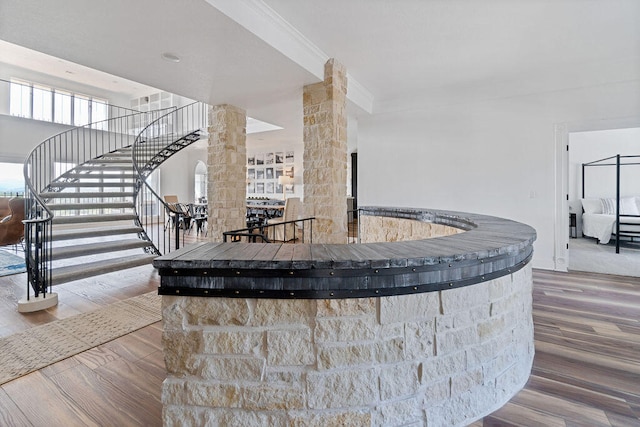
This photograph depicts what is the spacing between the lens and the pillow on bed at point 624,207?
591cm

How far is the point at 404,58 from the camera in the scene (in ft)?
11.9

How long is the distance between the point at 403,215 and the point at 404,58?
1979 millimetres

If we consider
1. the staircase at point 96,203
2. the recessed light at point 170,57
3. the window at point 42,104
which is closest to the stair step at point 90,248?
the staircase at point 96,203

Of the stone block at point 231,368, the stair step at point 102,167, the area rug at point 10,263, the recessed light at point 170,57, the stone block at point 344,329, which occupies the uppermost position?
the recessed light at point 170,57

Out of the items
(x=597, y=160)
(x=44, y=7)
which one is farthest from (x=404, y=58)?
(x=597, y=160)

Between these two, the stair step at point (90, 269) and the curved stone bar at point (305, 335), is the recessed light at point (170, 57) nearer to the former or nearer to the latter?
the stair step at point (90, 269)

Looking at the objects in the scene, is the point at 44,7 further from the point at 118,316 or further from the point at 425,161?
the point at 425,161

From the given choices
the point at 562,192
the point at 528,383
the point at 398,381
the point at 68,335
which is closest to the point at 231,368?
the point at 398,381

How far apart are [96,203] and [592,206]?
9.25 m

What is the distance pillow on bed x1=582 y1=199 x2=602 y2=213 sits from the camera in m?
6.16

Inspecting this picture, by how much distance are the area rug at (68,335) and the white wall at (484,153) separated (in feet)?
13.1

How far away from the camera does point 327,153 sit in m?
3.67

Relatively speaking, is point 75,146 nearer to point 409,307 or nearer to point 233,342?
point 233,342

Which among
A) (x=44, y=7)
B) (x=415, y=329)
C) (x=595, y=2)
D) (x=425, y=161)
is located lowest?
(x=415, y=329)
